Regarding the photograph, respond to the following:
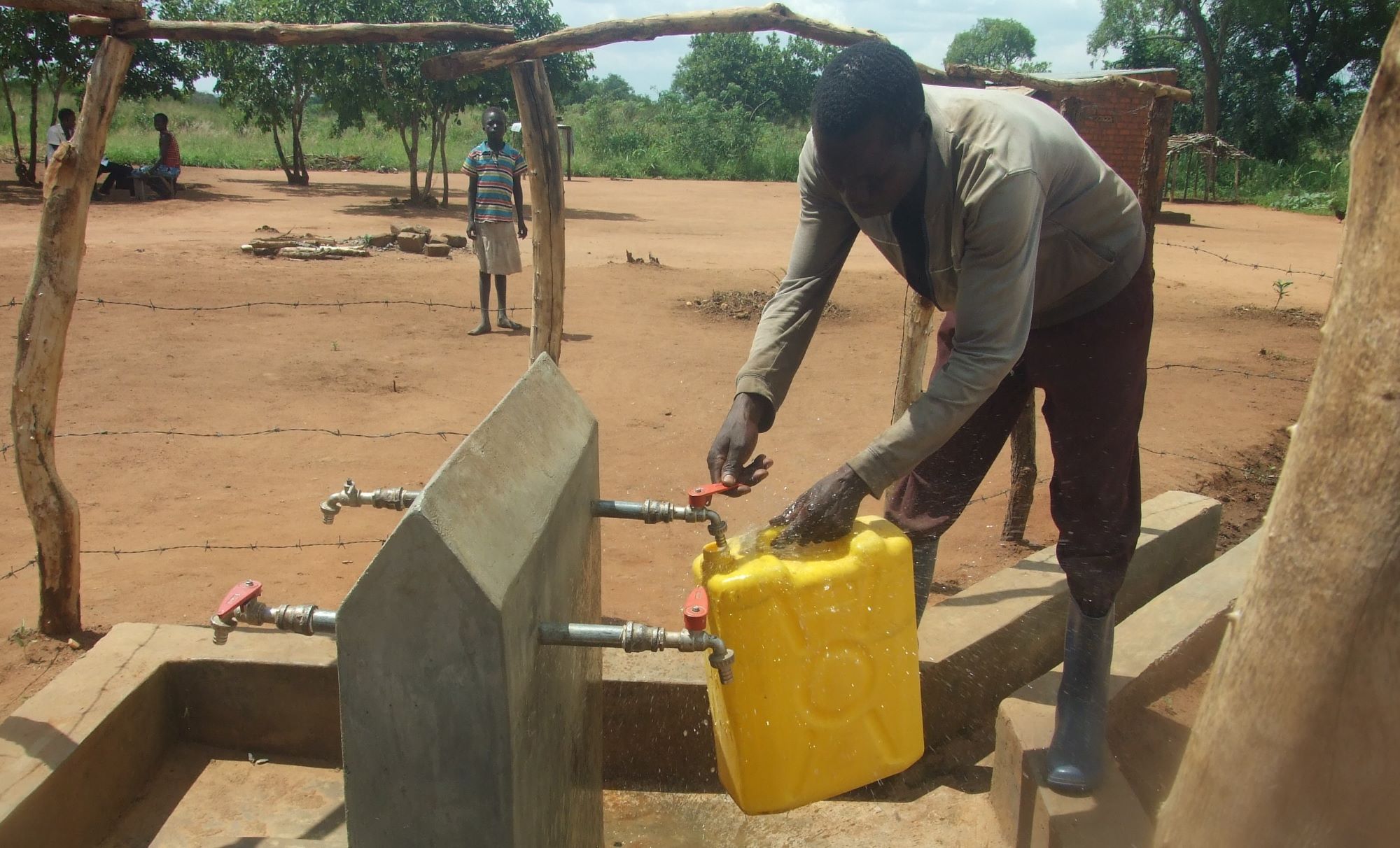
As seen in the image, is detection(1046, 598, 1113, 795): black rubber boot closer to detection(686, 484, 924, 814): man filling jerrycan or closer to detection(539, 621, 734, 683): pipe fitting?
detection(686, 484, 924, 814): man filling jerrycan

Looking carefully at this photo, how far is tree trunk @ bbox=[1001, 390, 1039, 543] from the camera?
4320mm

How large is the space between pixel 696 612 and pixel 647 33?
10.7ft

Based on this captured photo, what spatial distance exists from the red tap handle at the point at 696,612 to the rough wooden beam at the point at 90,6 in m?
3.08

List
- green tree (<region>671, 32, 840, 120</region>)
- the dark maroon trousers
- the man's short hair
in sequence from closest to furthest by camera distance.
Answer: the man's short hair
the dark maroon trousers
green tree (<region>671, 32, 840, 120</region>)

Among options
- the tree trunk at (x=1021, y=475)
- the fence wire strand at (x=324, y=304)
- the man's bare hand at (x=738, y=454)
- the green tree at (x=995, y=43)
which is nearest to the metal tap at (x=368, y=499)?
the man's bare hand at (x=738, y=454)

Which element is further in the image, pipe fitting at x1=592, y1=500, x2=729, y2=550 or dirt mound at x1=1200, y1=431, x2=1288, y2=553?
dirt mound at x1=1200, y1=431, x2=1288, y2=553

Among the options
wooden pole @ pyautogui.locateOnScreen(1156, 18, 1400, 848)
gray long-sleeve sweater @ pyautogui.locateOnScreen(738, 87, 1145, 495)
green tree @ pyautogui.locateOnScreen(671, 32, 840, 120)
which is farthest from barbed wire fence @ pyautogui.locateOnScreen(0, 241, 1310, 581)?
green tree @ pyautogui.locateOnScreen(671, 32, 840, 120)

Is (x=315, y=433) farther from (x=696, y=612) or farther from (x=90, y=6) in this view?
(x=696, y=612)

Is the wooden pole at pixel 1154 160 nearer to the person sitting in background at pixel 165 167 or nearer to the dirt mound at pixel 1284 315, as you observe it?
the dirt mound at pixel 1284 315

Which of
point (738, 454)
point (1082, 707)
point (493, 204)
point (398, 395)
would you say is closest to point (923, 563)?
point (1082, 707)

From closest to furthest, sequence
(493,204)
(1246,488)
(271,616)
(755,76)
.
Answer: (271,616)
(1246,488)
(493,204)
(755,76)

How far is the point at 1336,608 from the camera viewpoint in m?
1.48

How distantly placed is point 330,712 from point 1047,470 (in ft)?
12.4

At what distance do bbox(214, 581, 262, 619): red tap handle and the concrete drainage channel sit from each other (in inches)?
7.6
